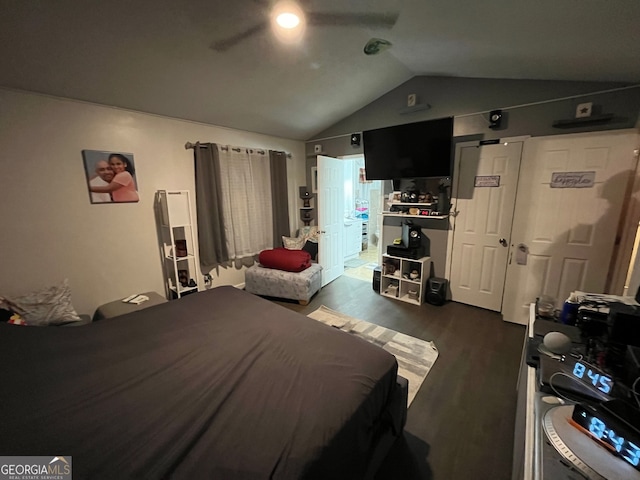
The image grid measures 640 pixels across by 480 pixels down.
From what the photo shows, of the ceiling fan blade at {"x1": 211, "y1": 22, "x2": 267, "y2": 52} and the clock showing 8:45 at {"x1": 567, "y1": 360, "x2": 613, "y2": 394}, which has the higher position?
the ceiling fan blade at {"x1": 211, "y1": 22, "x2": 267, "y2": 52}

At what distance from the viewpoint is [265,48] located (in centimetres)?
230

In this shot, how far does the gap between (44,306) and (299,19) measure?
3117mm

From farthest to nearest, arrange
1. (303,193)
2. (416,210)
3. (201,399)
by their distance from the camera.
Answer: (303,193) < (416,210) < (201,399)

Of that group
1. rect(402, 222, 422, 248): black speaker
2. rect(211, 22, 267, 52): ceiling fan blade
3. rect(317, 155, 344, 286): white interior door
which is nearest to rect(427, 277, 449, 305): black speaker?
rect(402, 222, 422, 248): black speaker

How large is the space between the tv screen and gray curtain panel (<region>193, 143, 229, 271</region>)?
213cm

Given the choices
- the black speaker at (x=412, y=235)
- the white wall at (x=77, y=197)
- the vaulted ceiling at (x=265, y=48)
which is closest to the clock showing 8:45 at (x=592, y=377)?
the vaulted ceiling at (x=265, y=48)

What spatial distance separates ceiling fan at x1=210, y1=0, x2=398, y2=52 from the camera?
183cm

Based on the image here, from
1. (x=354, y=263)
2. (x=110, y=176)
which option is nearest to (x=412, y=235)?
(x=354, y=263)

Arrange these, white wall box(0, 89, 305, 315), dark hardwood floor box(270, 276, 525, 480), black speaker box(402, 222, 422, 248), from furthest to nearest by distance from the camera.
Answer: black speaker box(402, 222, 422, 248) → white wall box(0, 89, 305, 315) → dark hardwood floor box(270, 276, 525, 480)

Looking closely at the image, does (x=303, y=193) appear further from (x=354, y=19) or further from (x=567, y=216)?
(x=567, y=216)

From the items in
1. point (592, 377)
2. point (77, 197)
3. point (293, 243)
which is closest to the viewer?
point (592, 377)

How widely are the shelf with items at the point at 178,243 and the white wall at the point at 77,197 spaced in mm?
104

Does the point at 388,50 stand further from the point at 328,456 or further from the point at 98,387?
the point at 98,387

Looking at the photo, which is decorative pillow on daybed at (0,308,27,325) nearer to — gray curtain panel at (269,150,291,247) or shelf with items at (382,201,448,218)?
gray curtain panel at (269,150,291,247)
